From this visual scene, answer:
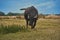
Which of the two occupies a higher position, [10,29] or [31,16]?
[31,16]

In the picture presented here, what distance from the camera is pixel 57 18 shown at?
22203mm

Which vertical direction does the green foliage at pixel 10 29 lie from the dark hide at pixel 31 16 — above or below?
below

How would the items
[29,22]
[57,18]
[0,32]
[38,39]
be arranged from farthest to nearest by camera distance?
→ 1. [57,18]
2. [29,22]
3. [0,32]
4. [38,39]

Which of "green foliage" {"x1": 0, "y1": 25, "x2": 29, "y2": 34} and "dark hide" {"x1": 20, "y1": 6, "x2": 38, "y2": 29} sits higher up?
"dark hide" {"x1": 20, "y1": 6, "x2": 38, "y2": 29}

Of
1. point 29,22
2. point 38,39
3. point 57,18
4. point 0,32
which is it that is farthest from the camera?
point 57,18

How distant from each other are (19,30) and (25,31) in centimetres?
30

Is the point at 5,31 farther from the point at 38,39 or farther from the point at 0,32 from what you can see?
the point at 38,39

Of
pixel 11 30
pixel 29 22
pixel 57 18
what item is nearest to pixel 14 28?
pixel 11 30

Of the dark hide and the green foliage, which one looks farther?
the dark hide

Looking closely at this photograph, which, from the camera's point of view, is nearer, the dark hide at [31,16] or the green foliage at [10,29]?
the green foliage at [10,29]

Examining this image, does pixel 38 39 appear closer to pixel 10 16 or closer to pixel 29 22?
pixel 29 22

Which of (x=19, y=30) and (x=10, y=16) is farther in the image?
(x=10, y=16)

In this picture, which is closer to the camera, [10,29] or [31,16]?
[10,29]

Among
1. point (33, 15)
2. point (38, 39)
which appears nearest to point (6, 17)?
point (33, 15)
